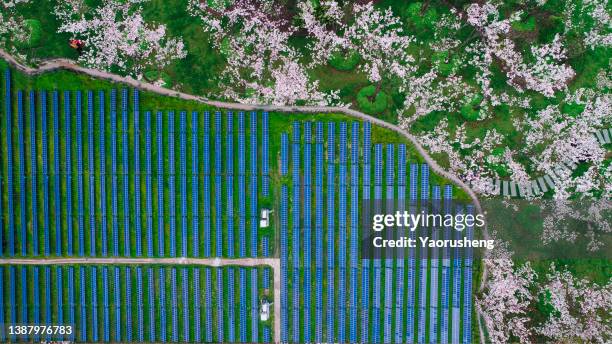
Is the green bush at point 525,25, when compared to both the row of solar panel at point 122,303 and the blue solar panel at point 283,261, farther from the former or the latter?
the row of solar panel at point 122,303

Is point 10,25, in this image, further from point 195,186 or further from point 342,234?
point 342,234

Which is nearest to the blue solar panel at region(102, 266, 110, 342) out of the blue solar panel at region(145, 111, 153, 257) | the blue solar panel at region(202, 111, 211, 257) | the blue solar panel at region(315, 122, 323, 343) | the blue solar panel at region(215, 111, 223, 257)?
the blue solar panel at region(145, 111, 153, 257)

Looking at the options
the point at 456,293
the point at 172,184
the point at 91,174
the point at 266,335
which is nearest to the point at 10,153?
the point at 91,174

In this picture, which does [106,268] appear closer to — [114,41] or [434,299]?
[114,41]

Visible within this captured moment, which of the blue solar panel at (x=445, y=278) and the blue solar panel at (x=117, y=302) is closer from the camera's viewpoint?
the blue solar panel at (x=445, y=278)

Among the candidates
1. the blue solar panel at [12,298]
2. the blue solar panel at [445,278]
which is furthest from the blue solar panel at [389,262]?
the blue solar panel at [12,298]

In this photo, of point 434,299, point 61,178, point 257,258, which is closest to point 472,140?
point 434,299

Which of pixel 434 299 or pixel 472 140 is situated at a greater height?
pixel 472 140
